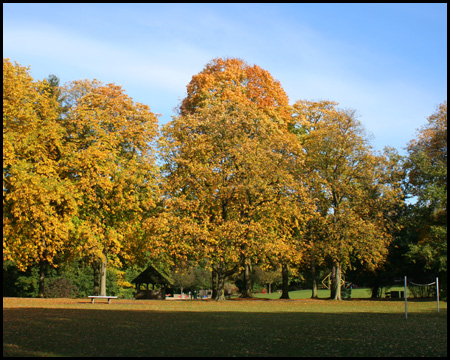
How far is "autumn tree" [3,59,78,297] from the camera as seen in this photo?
3147cm

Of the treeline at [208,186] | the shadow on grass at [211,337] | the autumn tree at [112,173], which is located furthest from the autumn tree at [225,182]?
the shadow on grass at [211,337]

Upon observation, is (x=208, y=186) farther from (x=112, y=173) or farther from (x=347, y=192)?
(x=347, y=192)

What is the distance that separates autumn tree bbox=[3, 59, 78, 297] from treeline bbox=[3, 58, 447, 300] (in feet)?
0.38

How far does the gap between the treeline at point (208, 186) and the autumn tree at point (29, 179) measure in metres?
0.12

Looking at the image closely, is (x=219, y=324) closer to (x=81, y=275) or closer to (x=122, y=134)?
(x=122, y=134)

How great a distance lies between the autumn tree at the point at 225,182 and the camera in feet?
115

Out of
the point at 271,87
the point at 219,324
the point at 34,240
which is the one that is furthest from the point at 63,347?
the point at 271,87

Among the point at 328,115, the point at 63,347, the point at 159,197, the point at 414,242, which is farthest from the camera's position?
the point at 414,242

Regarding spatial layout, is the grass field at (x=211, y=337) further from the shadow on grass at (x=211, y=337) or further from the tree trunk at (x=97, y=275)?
the tree trunk at (x=97, y=275)

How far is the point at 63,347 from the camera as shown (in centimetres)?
1217

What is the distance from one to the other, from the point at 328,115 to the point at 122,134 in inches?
699

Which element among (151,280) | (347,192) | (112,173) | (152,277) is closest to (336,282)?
(347,192)

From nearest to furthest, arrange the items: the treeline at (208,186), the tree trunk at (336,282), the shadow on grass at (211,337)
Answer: the shadow on grass at (211,337), the treeline at (208,186), the tree trunk at (336,282)

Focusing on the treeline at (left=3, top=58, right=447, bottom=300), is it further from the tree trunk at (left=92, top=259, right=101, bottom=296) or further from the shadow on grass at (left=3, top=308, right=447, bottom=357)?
the shadow on grass at (left=3, top=308, right=447, bottom=357)
